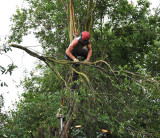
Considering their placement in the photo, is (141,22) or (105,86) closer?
(105,86)

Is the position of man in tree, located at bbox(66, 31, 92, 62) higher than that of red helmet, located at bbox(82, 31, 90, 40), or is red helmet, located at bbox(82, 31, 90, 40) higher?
red helmet, located at bbox(82, 31, 90, 40)

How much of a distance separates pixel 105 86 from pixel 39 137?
2975 mm

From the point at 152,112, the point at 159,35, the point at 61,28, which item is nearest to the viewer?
the point at 152,112

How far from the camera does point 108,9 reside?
7648mm

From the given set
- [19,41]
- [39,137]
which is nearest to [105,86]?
[39,137]

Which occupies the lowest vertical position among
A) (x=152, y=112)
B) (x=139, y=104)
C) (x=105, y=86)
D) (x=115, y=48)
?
(x=152, y=112)

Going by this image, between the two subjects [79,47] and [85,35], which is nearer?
[85,35]

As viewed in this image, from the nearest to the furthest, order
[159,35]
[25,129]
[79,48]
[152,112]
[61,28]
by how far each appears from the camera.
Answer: [79,48], [152,112], [25,129], [159,35], [61,28]

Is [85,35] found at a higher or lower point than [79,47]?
higher

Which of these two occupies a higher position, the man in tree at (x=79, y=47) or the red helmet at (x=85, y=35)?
the red helmet at (x=85, y=35)

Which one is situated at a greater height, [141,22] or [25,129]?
[141,22]

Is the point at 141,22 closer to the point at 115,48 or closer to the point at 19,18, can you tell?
the point at 115,48

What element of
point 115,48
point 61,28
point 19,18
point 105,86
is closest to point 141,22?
point 115,48

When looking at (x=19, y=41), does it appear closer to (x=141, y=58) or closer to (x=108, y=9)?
(x=108, y=9)
